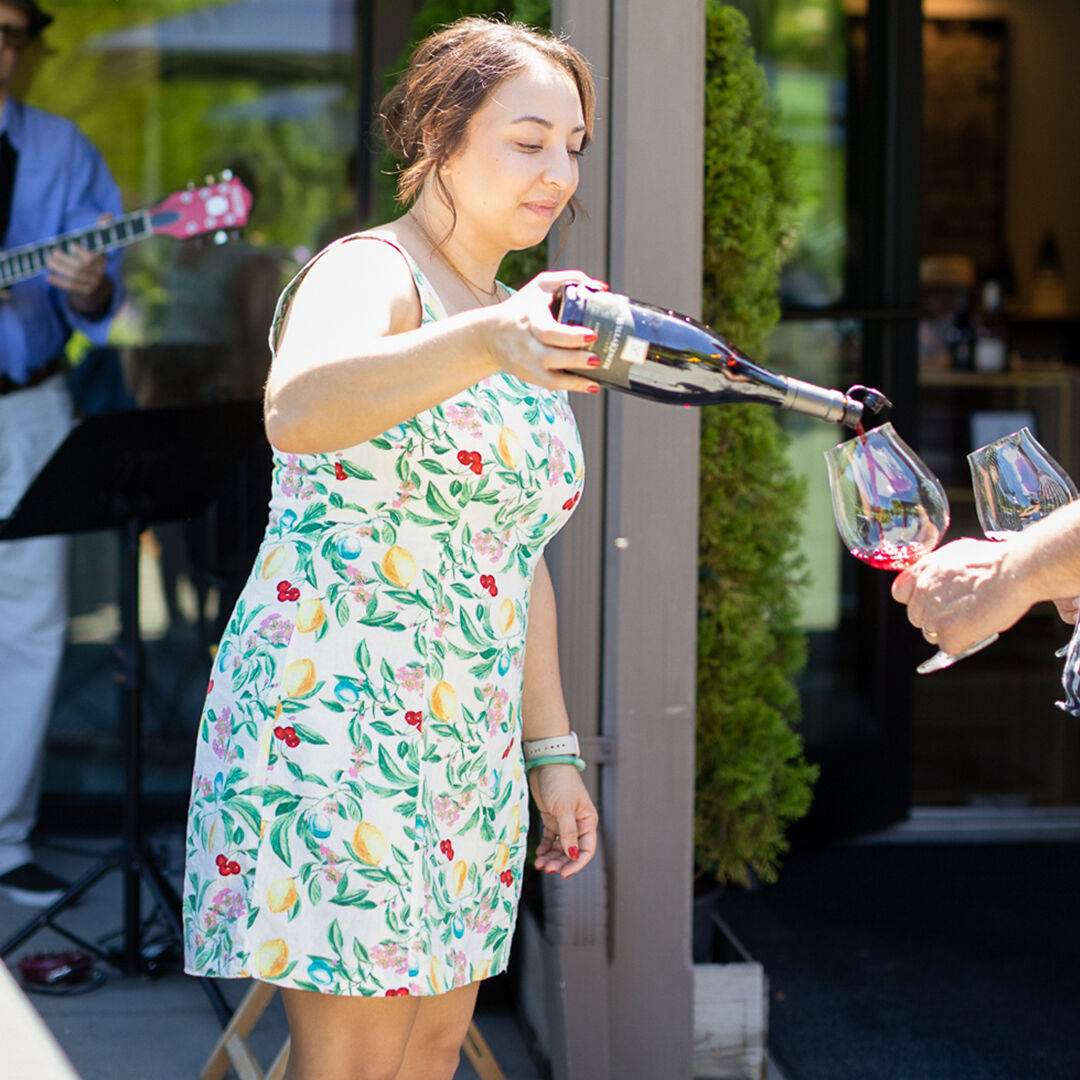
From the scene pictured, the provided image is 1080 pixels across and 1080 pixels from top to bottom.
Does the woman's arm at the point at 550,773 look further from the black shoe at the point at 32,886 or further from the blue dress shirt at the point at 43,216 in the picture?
the blue dress shirt at the point at 43,216

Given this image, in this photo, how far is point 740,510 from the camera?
3.08m

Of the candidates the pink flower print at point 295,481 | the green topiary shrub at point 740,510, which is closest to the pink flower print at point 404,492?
the pink flower print at point 295,481

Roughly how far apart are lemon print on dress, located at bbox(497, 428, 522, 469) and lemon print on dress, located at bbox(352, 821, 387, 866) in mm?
460

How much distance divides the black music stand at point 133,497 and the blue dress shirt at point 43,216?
3.80ft

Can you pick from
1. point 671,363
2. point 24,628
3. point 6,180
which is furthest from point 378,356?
point 6,180

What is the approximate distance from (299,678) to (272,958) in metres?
0.33

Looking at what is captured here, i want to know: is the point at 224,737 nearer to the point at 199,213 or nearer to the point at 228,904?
the point at 228,904

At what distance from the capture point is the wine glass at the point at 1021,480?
1.81m

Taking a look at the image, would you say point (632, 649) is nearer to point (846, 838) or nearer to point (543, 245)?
point (543, 245)

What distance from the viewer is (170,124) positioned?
4496 millimetres

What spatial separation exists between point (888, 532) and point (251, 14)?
11.7 ft

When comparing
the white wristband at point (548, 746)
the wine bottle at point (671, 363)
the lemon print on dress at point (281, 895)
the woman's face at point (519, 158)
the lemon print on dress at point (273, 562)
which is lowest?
the lemon print on dress at point (281, 895)

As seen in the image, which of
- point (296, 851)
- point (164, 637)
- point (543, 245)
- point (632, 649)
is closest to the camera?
point (296, 851)

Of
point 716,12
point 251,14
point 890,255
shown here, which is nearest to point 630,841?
point 716,12
